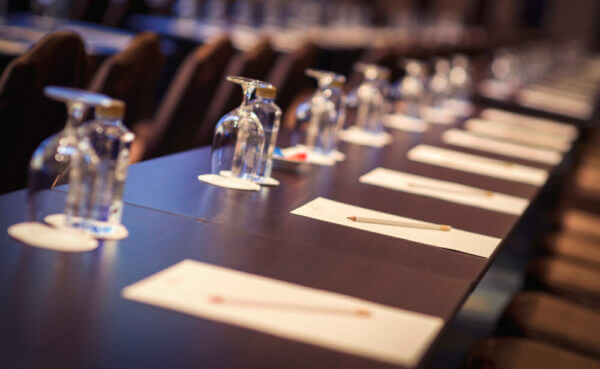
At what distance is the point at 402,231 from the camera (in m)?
2.08

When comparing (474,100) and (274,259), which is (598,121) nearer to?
(474,100)

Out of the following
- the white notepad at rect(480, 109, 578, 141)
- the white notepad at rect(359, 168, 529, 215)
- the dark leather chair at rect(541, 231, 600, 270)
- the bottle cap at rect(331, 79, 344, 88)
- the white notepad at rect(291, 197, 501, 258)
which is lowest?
the dark leather chair at rect(541, 231, 600, 270)

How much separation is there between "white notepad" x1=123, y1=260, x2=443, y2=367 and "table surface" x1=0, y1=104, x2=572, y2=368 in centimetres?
3

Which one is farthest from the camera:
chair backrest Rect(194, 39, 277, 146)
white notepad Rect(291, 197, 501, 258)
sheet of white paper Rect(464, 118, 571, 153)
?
sheet of white paper Rect(464, 118, 571, 153)

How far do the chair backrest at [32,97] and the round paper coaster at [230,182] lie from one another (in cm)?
62

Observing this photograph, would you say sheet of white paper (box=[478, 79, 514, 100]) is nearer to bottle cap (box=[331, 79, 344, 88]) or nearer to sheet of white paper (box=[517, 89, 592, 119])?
sheet of white paper (box=[517, 89, 592, 119])

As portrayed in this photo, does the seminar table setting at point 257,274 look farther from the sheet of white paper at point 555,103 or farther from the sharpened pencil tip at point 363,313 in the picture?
the sheet of white paper at point 555,103

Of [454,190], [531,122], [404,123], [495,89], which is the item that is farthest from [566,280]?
[495,89]

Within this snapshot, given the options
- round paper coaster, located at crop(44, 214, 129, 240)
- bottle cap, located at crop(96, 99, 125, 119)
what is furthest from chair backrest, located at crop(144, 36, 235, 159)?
bottle cap, located at crop(96, 99, 125, 119)

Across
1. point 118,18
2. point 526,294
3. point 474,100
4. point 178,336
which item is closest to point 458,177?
point 526,294

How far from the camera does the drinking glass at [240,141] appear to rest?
87.7 inches

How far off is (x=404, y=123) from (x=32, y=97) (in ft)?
7.06

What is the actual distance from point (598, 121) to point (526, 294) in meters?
5.79

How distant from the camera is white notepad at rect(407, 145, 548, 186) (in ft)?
10.8
